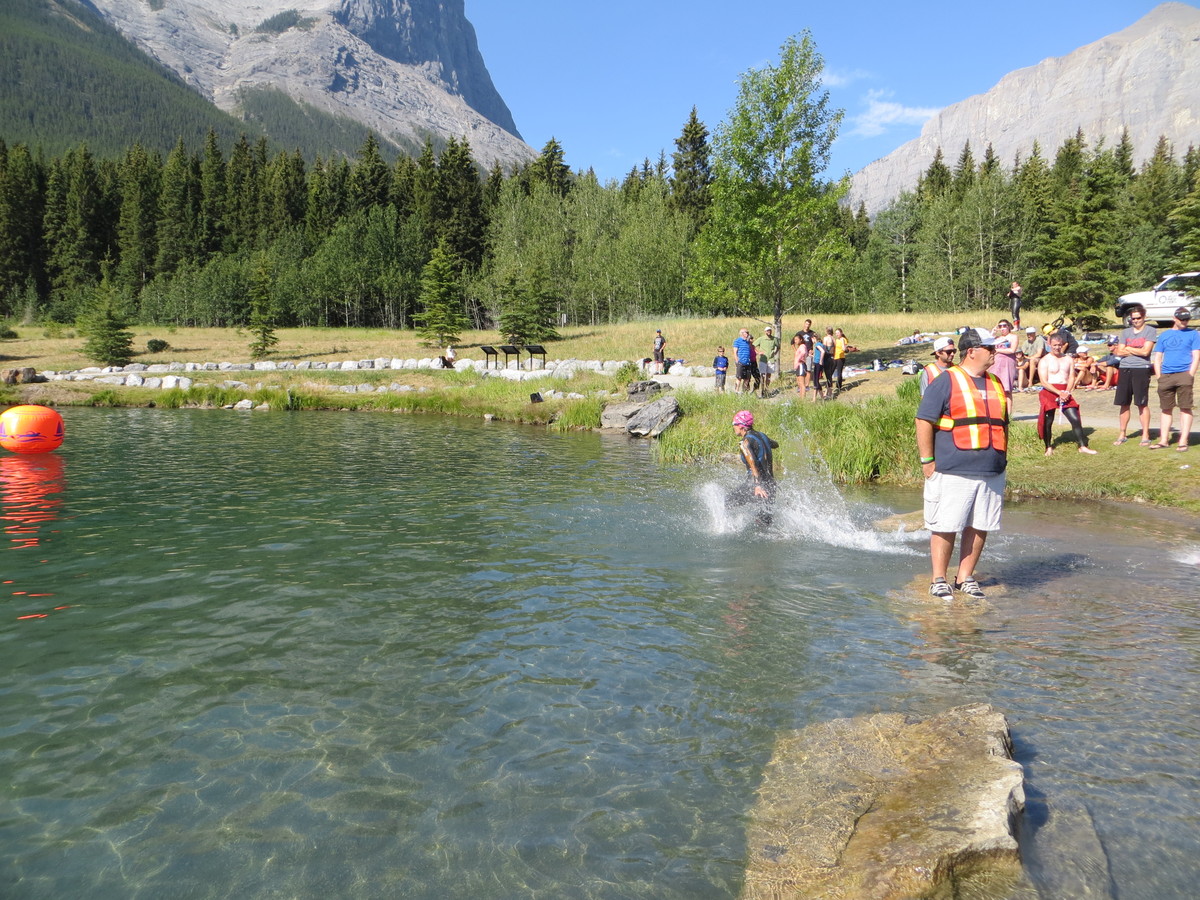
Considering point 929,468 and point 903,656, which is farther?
point 929,468

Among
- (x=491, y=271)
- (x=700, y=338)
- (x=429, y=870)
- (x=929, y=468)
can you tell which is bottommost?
(x=429, y=870)

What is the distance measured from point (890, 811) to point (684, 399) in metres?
21.3

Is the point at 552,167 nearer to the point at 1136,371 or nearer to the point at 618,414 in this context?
the point at 618,414

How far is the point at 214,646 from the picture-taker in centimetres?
709

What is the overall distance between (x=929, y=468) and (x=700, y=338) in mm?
35939

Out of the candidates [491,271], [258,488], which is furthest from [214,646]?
[491,271]

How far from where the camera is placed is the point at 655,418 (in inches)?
981

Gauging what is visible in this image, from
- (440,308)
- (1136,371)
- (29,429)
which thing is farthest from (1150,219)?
(29,429)

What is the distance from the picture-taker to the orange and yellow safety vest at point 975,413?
7.79 m

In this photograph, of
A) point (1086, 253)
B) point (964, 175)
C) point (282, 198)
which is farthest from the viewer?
point (282, 198)

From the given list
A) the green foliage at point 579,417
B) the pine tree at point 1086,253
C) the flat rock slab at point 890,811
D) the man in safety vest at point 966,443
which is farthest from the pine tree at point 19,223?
the flat rock slab at point 890,811

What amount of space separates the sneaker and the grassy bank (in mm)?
6906

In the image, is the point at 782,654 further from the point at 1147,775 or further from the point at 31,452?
the point at 31,452

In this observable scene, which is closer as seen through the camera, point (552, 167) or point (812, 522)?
point (812, 522)
